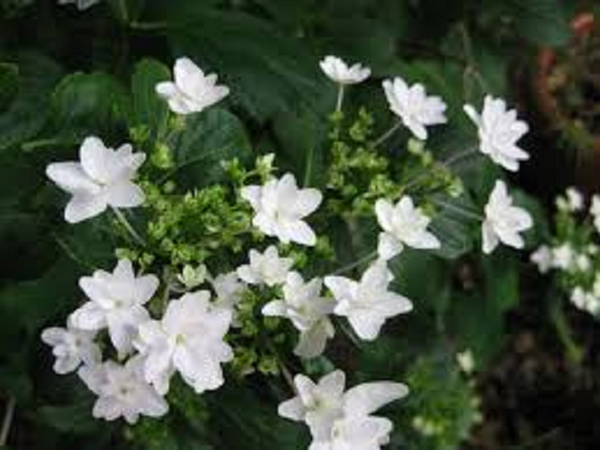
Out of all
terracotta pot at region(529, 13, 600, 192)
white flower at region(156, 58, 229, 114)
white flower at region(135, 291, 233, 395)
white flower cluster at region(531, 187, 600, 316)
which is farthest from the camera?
terracotta pot at region(529, 13, 600, 192)

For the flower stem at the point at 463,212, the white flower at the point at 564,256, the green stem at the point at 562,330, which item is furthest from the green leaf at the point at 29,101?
the green stem at the point at 562,330

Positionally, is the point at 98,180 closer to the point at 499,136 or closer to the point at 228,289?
the point at 228,289

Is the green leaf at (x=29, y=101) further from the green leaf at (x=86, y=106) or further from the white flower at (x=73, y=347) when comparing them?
the white flower at (x=73, y=347)

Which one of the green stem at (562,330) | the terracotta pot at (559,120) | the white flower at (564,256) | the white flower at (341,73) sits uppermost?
the white flower at (341,73)

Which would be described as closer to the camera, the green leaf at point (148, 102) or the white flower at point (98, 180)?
the white flower at point (98, 180)

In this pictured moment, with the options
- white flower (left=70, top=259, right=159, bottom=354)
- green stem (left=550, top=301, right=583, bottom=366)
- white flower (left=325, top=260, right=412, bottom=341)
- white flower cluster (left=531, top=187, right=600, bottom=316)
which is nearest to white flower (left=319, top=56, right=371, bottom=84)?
white flower (left=325, top=260, right=412, bottom=341)

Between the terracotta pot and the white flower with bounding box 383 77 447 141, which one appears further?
the terracotta pot

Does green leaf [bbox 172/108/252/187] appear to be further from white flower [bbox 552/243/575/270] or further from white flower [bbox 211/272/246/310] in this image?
white flower [bbox 552/243/575/270]

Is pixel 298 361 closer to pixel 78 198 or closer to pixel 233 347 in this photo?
pixel 233 347
